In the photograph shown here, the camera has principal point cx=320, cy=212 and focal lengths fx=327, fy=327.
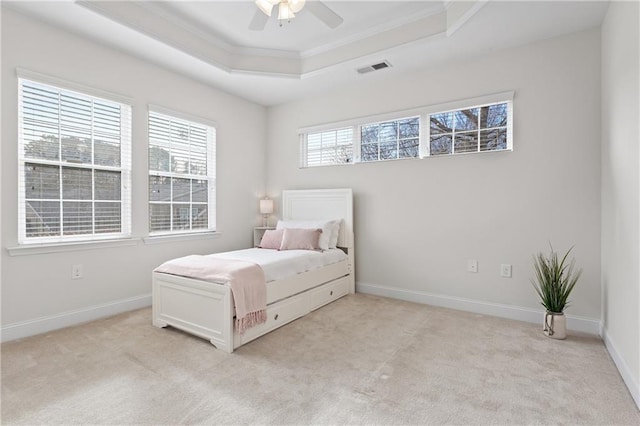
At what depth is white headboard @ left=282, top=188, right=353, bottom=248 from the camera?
4.10 m

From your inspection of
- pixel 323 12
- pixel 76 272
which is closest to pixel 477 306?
pixel 323 12

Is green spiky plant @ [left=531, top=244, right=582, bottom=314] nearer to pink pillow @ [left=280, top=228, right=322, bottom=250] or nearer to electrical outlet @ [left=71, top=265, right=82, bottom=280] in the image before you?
pink pillow @ [left=280, top=228, right=322, bottom=250]

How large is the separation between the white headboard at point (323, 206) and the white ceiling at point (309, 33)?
1.39 m

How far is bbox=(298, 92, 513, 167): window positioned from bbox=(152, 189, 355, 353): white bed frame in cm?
67

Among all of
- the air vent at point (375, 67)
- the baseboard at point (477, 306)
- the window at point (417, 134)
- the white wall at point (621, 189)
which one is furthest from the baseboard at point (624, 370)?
the air vent at point (375, 67)

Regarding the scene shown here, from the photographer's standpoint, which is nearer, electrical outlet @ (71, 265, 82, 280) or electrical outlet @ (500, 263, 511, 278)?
electrical outlet @ (71, 265, 82, 280)

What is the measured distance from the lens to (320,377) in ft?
6.79

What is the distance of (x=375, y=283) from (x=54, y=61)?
388 centimetres

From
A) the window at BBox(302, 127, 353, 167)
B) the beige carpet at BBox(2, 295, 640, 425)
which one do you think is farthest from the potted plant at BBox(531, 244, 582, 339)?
the window at BBox(302, 127, 353, 167)

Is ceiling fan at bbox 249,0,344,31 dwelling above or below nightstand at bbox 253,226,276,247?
above

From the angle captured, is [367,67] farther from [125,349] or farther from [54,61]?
[125,349]

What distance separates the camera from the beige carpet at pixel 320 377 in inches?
66.9

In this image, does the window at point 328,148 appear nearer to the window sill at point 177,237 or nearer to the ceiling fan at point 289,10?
the window sill at point 177,237

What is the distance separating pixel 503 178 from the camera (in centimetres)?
321
